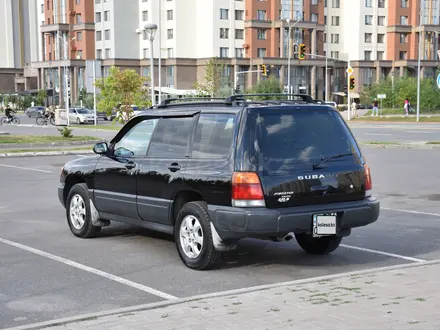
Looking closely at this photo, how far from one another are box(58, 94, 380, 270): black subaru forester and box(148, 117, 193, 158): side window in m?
0.01

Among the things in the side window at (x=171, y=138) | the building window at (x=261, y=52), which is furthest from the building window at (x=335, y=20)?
the side window at (x=171, y=138)

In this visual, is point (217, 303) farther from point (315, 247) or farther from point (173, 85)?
point (173, 85)

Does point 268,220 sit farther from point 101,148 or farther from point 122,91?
point 122,91

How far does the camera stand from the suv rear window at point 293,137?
715 centimetres

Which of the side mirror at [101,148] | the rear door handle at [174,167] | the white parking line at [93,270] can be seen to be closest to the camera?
the white parking line at [93,270]

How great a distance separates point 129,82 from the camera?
4319cm

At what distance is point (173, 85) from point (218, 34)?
9.66 m

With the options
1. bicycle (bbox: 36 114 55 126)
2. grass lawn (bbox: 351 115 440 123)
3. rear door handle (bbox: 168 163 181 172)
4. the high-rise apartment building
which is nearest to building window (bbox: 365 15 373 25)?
grass lawn (bbox: 351 115 440 123)

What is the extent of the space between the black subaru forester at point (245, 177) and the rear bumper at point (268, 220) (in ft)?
0.03

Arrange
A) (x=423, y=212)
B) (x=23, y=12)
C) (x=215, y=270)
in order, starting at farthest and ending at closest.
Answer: (x=23, y=12) < (x=423, y=212) < (x=215, y=270)

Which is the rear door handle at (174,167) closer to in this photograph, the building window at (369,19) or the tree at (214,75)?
the tree at (214,75)

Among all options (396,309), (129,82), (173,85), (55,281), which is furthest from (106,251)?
(173,85)

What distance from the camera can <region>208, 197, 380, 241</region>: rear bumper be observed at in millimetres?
6996

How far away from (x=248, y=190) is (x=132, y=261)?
1918 mm
